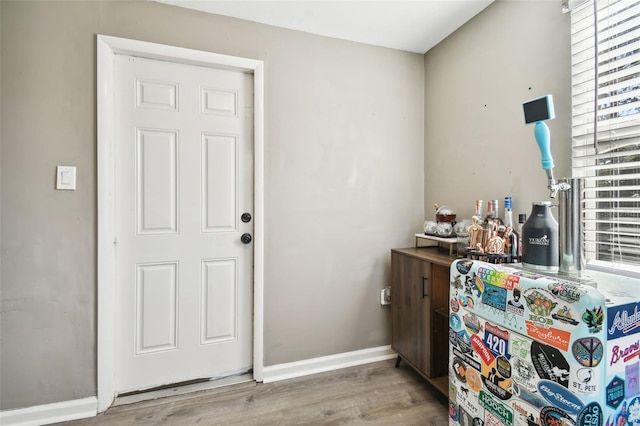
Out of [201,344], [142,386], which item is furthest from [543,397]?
[142,386]

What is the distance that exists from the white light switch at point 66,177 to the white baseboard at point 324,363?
1544 millimetres

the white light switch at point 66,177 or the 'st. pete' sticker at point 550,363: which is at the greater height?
the white light switch at point 66,177

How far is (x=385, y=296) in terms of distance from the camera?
2.18 m

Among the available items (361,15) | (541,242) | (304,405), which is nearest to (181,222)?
(304,405)

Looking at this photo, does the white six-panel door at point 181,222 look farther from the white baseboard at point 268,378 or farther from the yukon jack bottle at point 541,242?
the yukon jack bottle at point 541,242

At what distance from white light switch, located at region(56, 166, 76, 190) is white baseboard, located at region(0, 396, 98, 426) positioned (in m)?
1.15

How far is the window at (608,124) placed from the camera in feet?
3.84

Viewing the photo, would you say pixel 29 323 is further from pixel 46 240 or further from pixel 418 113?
pixel 418 113

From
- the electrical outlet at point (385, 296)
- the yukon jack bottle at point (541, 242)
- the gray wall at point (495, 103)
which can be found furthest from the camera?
the electrical outlet at point (385, 296)

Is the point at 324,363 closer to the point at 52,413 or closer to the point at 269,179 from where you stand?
the point at 269,179

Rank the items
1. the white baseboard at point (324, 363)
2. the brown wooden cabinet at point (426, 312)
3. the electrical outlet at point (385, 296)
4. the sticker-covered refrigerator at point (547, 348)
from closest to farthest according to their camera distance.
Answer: the sticker-covered refrigerator at point (547, 348) < the brown wooden cabinet at point (426, 312) < the white baseboard at point (324, 363) < the electrical outlet at point (385, 296)

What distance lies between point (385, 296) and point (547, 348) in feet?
4.45

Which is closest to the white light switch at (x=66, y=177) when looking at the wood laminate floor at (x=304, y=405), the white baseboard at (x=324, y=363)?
the wood laminate floor at (x=304, y=405)

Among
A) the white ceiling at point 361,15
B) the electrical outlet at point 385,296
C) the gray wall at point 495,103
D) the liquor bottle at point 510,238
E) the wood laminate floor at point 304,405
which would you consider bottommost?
the wood laminate floor at point 304,405
